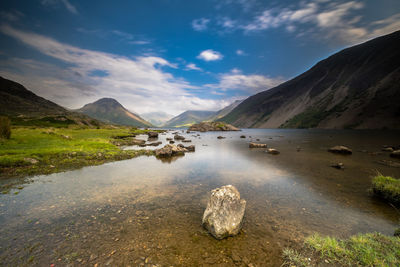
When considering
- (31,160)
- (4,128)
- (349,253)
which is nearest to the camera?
(349,253)

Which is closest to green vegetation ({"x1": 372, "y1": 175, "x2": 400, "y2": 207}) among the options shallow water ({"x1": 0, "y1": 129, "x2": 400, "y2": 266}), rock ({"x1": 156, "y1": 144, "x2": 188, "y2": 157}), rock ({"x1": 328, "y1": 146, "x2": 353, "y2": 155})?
shallow water ({"x1": 0, "y1": 129, "x2": 400, "y2": 266})

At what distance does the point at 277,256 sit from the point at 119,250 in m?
6.67

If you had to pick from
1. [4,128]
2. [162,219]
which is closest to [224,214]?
[162,219]

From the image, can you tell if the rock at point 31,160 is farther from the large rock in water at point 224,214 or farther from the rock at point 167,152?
the large rock in water at point 224,214

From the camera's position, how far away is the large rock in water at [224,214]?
7.48 metres

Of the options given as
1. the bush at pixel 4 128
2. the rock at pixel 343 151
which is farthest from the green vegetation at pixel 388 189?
the bush at pixel 4 128

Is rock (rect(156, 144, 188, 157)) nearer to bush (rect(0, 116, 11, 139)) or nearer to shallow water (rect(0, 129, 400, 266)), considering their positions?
shallow water (rect(0, 129, 400, 266))

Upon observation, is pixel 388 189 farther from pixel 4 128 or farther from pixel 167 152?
pixel 4 128

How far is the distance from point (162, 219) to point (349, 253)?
8508 millimetres

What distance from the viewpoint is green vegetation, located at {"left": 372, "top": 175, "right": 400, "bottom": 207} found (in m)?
10.6

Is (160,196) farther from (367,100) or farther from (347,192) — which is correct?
(367,100)

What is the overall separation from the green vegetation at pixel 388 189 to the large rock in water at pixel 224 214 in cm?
1145

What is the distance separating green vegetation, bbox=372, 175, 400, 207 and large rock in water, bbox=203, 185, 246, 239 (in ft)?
37.6

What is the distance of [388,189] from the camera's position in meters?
11.1
